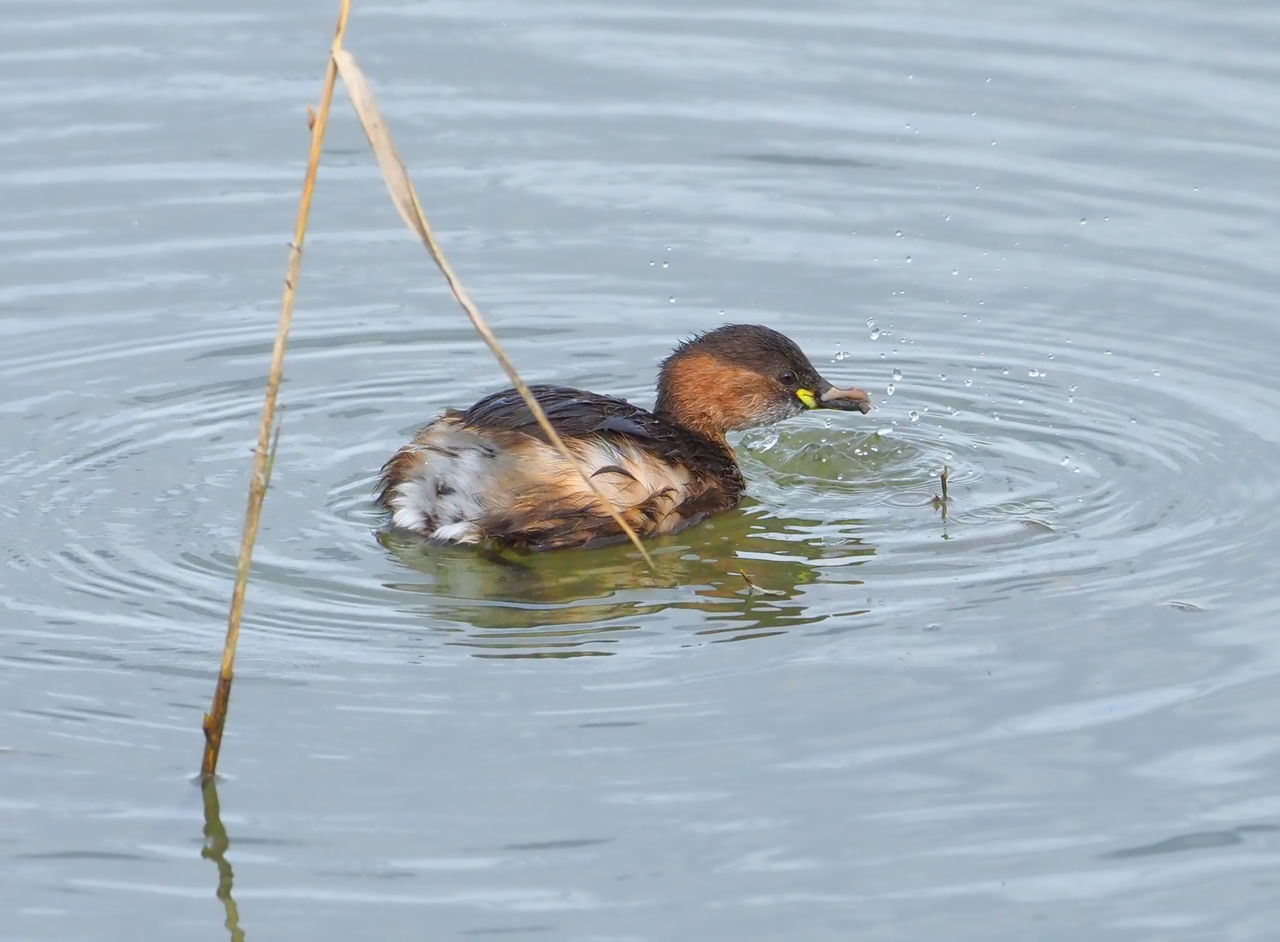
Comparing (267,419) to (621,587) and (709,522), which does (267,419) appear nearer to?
(621,587)

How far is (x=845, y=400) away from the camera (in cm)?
800

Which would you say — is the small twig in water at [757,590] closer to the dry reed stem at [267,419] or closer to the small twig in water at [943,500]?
the small twig in water at [943,500]

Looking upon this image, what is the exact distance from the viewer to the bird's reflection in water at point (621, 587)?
6.26m

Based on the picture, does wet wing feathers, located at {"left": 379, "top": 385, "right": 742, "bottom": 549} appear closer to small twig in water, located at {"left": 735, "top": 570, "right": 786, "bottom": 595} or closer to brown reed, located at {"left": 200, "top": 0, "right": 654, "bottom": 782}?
small twig in water, located at {"left": 735, "top": 570, "right": 786, "bottom": 595}

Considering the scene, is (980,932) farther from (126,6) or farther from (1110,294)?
(126,6)

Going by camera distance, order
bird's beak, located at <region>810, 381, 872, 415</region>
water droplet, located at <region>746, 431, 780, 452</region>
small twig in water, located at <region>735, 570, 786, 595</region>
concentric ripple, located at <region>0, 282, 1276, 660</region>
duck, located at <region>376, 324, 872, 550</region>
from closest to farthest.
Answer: concentric ripple, located at <region>0, 282, 1276, 660</region>
small twig in water, located at <region>735, 570, 786, 595</region>
duck, located at <region>376, 324, 872, 550</region>
bird's beak, located at <region>810, 381, 872, 415</region>
water droplet, located at <region>746, 431, 780, 452</region>

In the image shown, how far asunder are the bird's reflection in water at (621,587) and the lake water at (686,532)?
23 mm

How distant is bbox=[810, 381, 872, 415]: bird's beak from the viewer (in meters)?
7.98

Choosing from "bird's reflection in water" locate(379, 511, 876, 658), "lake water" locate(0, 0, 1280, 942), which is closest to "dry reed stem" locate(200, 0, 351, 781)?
"lake water" locate(0, 0, 1280, 942)

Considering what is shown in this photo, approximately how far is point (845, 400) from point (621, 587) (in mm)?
1622

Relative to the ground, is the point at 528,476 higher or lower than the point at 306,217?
lower

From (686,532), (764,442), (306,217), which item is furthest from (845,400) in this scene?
(306,217)

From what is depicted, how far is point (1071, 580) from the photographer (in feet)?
21.6

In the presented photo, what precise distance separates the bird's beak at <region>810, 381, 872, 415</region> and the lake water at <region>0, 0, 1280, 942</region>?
9.0 inches
